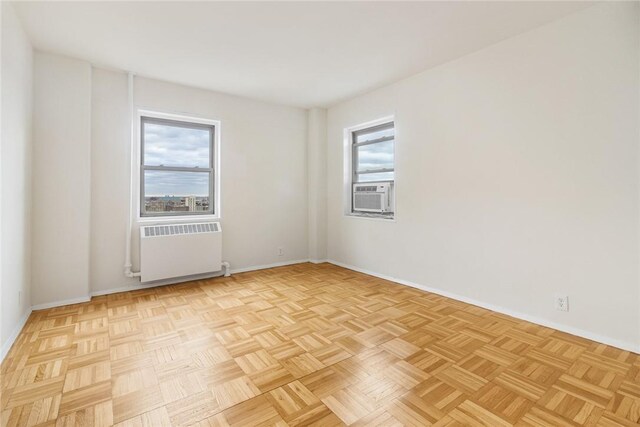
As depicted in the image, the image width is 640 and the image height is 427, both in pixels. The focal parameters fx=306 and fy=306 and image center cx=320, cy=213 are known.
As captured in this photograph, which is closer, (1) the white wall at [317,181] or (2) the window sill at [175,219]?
(2) the window sill at [175,219]

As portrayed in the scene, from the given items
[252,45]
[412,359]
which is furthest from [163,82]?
[412,359]

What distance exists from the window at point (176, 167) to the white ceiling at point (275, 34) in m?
0.69

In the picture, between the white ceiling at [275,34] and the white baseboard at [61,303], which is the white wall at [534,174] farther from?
the white baseboard at [61,303]

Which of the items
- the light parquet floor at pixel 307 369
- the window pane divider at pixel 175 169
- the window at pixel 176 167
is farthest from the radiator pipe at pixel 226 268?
the window pane divider at pixel 175 169

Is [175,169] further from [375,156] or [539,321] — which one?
[539,321]

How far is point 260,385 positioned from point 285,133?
3.98m

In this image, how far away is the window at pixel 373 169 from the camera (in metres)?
4.29

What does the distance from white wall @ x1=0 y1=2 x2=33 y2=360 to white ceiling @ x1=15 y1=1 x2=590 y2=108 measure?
0.29 metres

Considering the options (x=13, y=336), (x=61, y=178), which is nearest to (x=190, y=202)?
(x=61, y=178)

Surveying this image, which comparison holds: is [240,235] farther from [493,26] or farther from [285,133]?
[493,26]

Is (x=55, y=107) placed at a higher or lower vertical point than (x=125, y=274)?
higher

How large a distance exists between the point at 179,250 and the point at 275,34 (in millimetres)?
2774

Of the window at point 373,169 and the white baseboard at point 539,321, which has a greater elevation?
the window at point 373,169

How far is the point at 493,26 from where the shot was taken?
2666 mm
